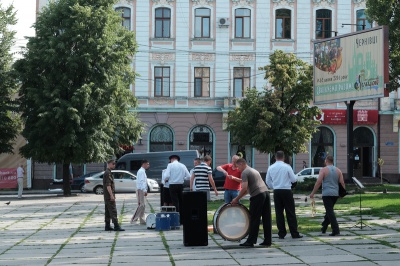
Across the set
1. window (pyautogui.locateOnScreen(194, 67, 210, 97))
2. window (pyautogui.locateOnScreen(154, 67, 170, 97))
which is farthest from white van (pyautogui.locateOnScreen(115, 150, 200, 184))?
window (pyautogui.locateOnScreen(194, 67, 210, 97))

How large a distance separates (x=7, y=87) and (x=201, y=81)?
14.2 meters

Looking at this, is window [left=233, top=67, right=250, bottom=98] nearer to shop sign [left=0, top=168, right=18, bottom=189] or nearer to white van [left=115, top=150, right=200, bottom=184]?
white van [left=115, top=150, right=200, bottom=184]

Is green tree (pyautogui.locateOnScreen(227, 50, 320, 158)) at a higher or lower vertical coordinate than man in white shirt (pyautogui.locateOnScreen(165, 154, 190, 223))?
higher

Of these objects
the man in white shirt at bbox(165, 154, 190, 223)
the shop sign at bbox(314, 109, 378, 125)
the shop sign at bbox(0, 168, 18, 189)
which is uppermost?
the shop sign at bbox(314, 109, 378, 125)

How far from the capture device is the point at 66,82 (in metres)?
42.3

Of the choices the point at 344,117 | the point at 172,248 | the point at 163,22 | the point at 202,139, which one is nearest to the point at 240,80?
the point at 202,139

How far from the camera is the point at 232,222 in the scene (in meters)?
16.1

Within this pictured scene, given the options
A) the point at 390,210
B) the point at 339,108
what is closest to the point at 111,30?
the point at 339,108

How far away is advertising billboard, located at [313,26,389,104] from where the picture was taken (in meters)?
30.3

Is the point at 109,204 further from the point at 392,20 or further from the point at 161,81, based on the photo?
the point at 161,81

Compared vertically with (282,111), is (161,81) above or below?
above

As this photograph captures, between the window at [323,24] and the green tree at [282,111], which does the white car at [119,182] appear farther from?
the window at [323,24]

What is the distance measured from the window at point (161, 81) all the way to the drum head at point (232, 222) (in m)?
38.3

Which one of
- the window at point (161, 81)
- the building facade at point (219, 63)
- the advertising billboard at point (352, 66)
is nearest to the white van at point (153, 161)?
the building facade at point (219, 63)
